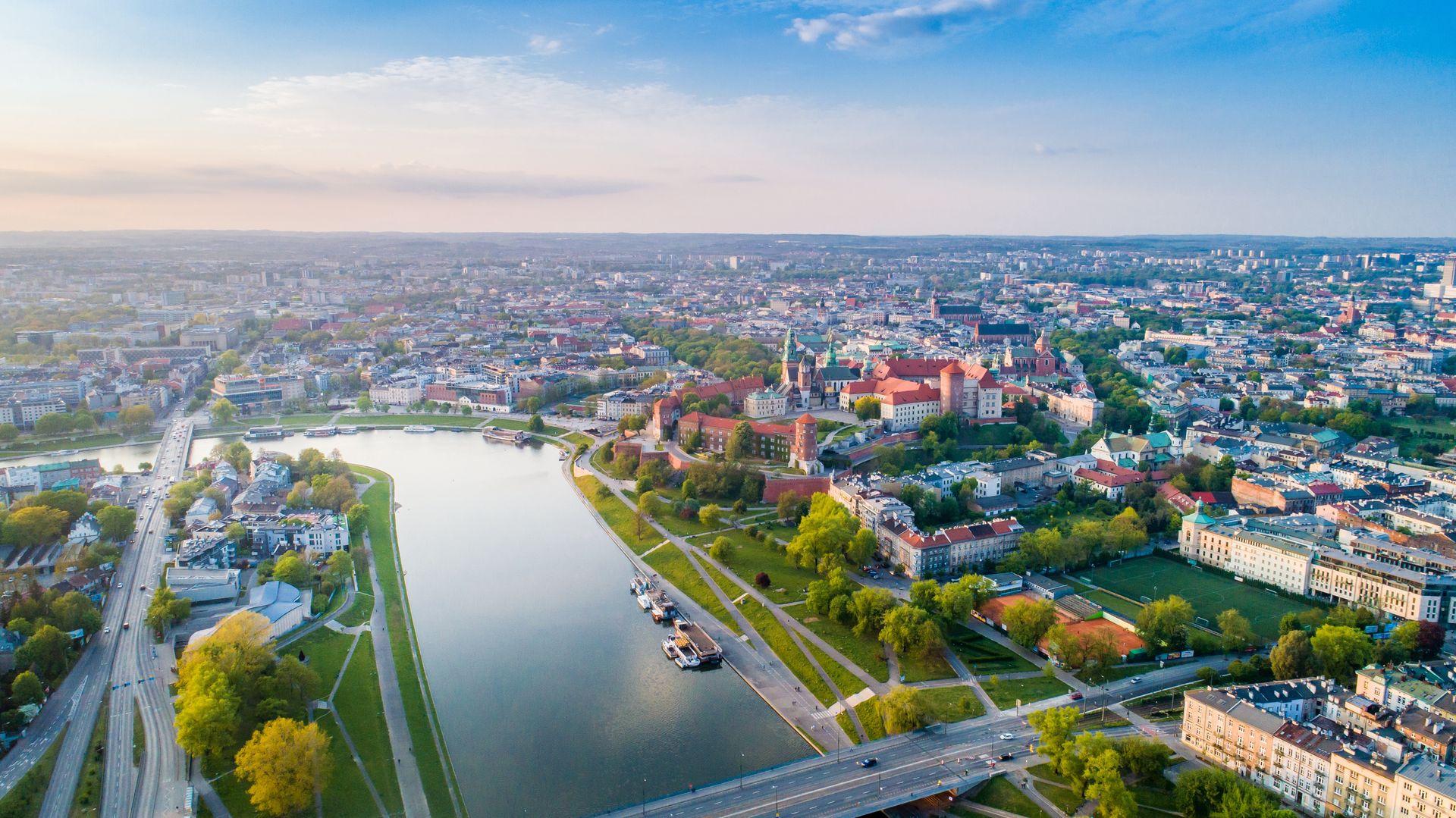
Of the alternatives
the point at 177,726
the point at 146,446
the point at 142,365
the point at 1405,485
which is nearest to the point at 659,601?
the point at 177,726

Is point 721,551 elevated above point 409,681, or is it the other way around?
point 721,551

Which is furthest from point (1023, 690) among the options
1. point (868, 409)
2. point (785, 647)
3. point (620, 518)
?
point (868, 409)

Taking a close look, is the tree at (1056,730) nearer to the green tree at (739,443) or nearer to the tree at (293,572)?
the tree at (293,572)

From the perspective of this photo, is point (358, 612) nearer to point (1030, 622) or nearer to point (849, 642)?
point (849, 642)

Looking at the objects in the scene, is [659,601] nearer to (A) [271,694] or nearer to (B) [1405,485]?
(A) [271,694]

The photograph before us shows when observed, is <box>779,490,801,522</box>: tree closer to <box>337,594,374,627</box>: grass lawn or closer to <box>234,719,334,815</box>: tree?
<box>337,594,374,627</box>: grass lawn

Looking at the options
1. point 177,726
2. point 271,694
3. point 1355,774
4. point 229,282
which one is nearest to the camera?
point 1355,774

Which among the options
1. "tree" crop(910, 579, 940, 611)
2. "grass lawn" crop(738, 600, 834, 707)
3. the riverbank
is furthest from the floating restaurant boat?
"tree" crop(910, 579, 940, 611)
